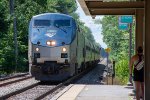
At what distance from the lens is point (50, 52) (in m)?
22.6

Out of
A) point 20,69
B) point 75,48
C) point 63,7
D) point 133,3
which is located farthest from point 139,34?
point 63,7

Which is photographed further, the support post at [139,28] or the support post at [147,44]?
the support post at [139,28]

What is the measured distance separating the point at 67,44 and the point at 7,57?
751 inches

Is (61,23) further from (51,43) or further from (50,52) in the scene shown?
(50,52)

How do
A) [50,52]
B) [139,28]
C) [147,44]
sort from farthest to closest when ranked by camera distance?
[50,52], [139,28], [147,44]

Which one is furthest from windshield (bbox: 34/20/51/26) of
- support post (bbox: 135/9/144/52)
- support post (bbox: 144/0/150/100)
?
support post (bbox: 144/0/150/100)

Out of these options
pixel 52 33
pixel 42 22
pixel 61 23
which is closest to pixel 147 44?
pixel 52 33

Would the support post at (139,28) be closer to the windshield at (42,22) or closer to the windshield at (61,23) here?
the windshield at (61,23)

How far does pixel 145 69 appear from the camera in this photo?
11477 mm

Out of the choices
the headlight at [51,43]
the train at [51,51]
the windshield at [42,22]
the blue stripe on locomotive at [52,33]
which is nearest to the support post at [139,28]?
the train at [51,51]

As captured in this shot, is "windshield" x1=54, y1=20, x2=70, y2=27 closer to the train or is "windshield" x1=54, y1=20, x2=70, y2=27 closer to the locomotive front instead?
the train

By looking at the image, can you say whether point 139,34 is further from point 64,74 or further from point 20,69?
point 20,69

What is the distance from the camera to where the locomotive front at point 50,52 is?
22.6 m

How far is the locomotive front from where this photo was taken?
22562 millimetres
